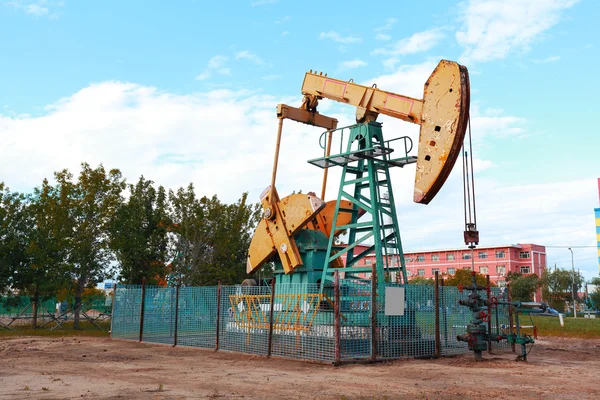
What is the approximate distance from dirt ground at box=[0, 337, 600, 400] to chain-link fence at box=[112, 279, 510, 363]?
0.46m

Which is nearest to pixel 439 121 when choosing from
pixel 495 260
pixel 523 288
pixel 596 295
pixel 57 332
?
pixel 57 332

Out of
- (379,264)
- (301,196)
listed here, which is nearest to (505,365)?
(379,264)

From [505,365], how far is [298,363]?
4599mm

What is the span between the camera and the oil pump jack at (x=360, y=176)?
1331cm

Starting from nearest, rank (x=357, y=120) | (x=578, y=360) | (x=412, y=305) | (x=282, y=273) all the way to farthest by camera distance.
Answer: (x=412, y=305) → (x=578, y=360) → (x=357, y=120) → (x=282, y=273)

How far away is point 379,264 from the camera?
1476cm

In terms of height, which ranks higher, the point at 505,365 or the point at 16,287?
the point at 16,287

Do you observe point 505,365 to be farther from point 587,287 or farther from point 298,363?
point 587,287

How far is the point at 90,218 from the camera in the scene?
3039 cm

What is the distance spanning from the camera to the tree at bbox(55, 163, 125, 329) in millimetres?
29688

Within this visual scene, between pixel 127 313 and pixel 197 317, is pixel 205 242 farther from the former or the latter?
pixel 197 317

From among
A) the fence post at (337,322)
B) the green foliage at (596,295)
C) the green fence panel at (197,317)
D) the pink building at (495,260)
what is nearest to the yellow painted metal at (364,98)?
the fence post at (337,322)

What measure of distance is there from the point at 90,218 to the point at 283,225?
54.8ft

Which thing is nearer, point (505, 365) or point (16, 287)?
point (505, 365)
